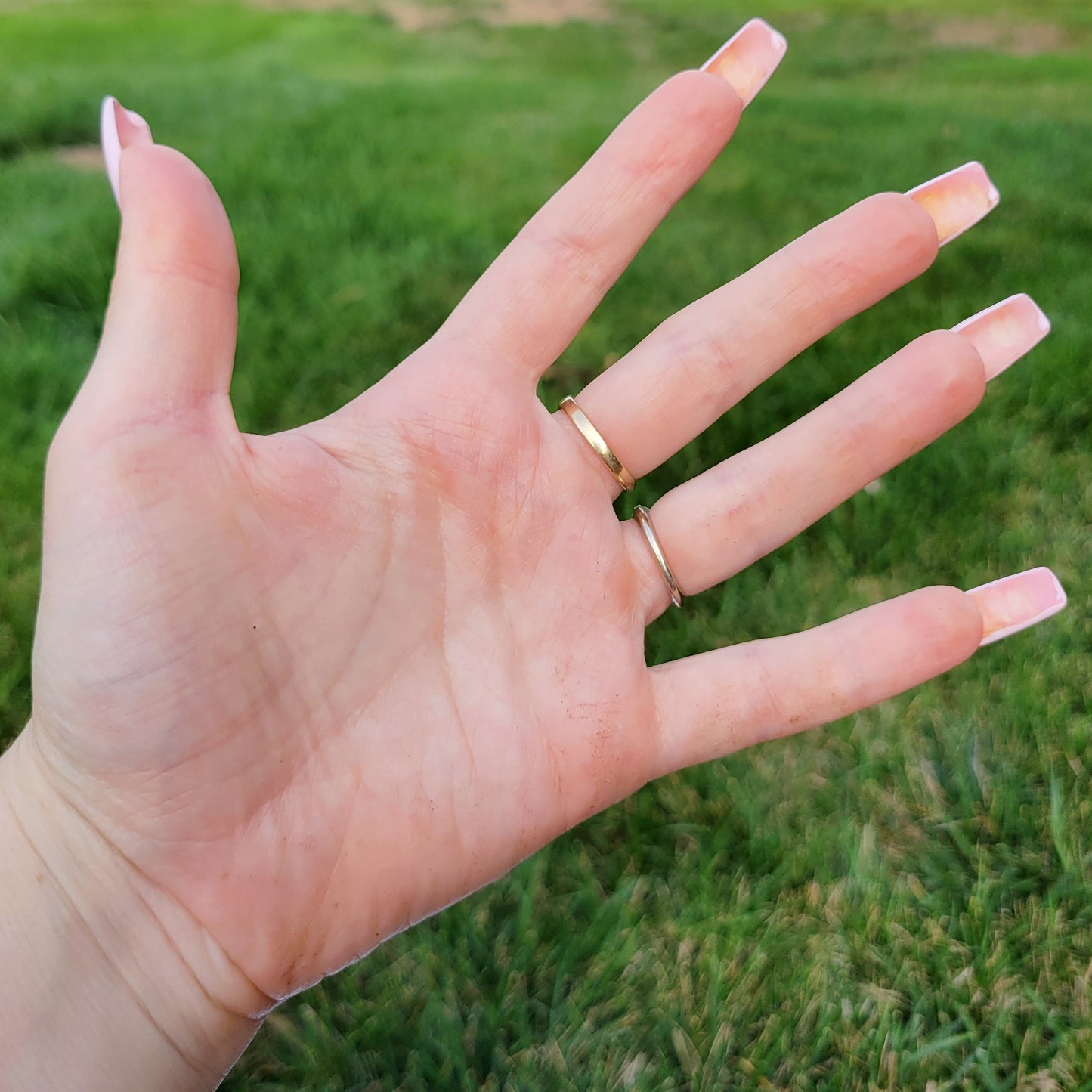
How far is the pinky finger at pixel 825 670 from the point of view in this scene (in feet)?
3.65

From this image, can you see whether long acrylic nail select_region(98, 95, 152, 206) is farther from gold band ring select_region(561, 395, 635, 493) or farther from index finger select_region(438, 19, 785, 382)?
gold band ring select_region(561, 395, 635, 493)

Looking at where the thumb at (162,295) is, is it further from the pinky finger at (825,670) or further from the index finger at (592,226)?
the pinky finger at (825,670)

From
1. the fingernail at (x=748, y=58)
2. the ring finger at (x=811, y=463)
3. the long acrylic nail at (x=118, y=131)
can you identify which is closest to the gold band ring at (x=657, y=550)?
the ring finger at (x=811, y=463)

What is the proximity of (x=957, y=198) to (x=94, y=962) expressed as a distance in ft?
4.99

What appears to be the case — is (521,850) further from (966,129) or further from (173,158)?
(966,129)

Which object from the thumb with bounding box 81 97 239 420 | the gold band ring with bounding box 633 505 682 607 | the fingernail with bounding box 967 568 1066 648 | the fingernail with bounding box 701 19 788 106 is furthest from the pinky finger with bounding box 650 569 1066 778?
the fingernail with bounding box 701 19 788 106

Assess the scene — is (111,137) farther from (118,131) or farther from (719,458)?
(719,458)

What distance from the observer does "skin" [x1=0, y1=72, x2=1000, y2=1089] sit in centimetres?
84

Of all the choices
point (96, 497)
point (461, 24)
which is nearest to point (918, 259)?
point (96, 497)

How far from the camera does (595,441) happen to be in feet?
3.97

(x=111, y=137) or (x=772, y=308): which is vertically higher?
(x=111, y=137)

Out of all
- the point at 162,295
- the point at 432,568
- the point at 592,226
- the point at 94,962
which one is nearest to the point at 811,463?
the point at 592,226

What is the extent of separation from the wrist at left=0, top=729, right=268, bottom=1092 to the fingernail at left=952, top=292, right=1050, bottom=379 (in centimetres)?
132

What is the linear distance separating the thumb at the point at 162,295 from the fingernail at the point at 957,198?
1.02m
